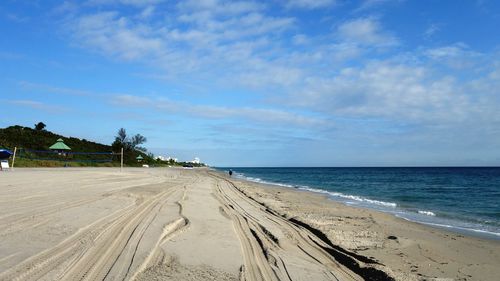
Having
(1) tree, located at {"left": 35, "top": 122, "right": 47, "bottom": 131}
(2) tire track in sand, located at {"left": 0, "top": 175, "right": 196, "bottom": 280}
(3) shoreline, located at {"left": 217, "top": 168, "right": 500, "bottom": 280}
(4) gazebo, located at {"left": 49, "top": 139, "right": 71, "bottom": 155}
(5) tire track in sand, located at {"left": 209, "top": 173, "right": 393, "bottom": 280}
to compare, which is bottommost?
(3) shoreline, located at {"left": 217, "top": 168, "right": 500, "bottom": 280}

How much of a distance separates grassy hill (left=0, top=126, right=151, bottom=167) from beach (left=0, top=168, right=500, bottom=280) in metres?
31.9

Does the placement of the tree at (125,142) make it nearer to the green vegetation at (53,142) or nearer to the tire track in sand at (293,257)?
the green vegetation at (53,142)

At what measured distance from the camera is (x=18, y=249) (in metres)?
5.56

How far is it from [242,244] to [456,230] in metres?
8.21

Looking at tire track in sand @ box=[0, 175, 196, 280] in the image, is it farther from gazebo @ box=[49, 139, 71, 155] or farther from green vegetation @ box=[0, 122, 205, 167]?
gazebo @ box=[49, 139, 71, 155]

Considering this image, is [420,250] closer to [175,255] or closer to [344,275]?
[344,275]

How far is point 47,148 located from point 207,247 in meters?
52.1

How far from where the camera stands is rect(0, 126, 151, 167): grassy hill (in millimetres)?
43037

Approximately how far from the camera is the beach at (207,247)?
5191mm

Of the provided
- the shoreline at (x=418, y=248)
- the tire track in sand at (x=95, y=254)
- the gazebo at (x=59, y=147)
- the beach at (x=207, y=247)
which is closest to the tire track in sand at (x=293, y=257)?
the beach at (x=207, y=247)

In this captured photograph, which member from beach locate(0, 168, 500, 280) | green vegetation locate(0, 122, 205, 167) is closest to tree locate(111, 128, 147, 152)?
green vegetation locate(0, 122, 205, 167)

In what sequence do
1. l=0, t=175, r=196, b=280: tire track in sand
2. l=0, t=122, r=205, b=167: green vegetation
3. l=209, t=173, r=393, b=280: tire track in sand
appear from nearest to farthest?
l=0, t=175, r=196, b=280: tire track in sand, l=209, t=173, r=393, b=280: tire track in sand, l=0, t=122, r=205, b=167: green vegetation

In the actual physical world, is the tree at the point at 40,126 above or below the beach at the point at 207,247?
above

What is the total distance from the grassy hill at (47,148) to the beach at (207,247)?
3192cm
